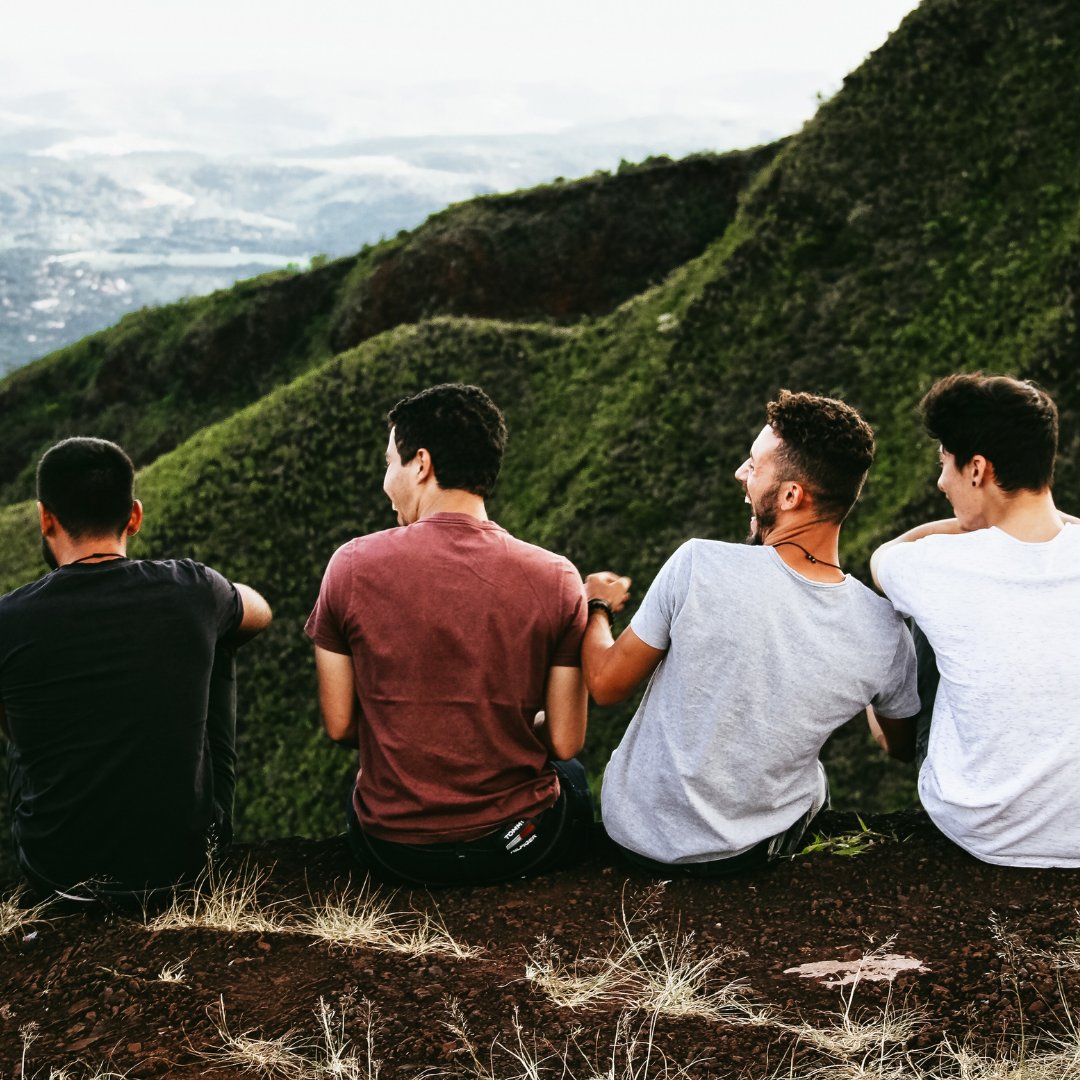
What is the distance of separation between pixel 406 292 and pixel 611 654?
103 ft

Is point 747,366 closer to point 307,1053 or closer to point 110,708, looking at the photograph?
point 110,708

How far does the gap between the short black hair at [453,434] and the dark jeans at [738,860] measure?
1.77 m

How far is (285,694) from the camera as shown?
717 inches

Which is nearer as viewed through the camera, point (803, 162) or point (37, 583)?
point (37, 583)

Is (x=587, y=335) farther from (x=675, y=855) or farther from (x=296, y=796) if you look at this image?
(x=675, y=855)

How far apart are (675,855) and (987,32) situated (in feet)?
64.4

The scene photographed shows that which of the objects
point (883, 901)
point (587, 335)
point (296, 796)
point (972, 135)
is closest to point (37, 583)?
point (883, 901)

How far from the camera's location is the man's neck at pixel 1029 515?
163 inches

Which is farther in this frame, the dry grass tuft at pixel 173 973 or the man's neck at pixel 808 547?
the man's neck at pixel 808 547

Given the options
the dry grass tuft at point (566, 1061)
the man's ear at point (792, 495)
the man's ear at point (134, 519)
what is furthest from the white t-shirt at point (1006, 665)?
the man's ear at point (134, 519)

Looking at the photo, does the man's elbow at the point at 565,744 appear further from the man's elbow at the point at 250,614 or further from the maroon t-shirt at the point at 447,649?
the man's elbow at the point at 250,614

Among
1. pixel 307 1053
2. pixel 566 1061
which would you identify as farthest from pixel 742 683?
pixel 307 1053

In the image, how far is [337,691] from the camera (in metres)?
4.63

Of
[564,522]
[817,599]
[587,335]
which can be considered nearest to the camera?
[817,599]
